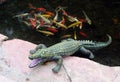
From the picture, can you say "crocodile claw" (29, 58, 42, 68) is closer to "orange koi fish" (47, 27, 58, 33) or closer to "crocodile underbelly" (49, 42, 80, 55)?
"crocodile underbelly" (49, 42, 80, 55)

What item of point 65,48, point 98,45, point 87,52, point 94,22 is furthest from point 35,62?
point 94,22

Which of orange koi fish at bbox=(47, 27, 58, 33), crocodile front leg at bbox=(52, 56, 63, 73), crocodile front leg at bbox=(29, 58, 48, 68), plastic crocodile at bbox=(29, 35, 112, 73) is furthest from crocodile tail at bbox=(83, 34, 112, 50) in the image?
crocodile front leg at bbox=(29, 58, 48, 68)

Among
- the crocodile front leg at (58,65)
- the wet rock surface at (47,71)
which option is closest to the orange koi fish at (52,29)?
the wet rock surface at (47,71)

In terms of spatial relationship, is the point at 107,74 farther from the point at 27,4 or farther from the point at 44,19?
the point at 27,4

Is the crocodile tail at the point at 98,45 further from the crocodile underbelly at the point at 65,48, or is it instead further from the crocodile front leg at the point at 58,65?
the crocodile front leg at the point at 58,65

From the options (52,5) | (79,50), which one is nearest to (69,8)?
(52,5)
